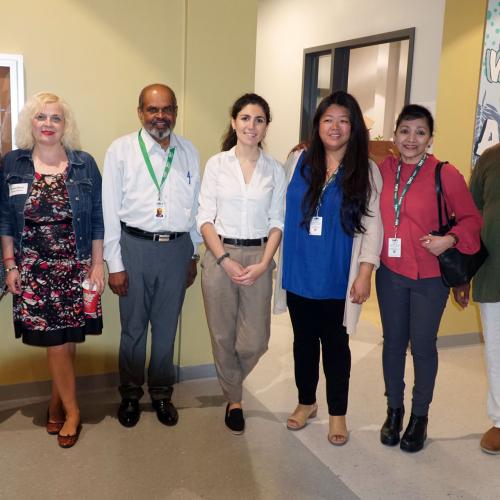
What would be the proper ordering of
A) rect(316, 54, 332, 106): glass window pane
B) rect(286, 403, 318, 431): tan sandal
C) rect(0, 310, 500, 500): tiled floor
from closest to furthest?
rect(0, 310, 500, 500): tiled floor
rect(286, 403, 318, 431): tan sandal
rect(316, 54, 332, 106): glass window pane

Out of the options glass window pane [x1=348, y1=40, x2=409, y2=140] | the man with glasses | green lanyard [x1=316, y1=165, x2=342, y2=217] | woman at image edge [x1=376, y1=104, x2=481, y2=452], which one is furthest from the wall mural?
glass window pane [x1=348, y1=40, x2=409, y2=140]

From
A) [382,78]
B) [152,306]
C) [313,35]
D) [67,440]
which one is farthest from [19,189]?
[382,78]

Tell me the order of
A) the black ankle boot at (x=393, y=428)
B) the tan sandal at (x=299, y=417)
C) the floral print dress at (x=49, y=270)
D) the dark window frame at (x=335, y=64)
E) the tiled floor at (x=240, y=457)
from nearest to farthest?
the tiled floor at (x=240, y=457), the floral print dress at (x=49, y=270), the black ankle boot at (x=393, y=428), the tan sandal at (x=299, y=417), the dark window frame at (x=335, y=64)

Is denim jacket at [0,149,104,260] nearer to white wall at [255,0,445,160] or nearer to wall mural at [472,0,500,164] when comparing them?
wall mural at [472,0,500,164]

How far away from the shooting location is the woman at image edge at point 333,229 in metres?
2.51

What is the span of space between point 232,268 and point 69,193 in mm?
797

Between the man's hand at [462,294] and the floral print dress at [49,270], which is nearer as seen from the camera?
the floral print dress at [49,270]

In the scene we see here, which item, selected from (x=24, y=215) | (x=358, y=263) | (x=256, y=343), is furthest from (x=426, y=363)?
(x=24, y=215)

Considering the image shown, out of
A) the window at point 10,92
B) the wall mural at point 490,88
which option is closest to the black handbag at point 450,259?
the wall mural at point 490,88

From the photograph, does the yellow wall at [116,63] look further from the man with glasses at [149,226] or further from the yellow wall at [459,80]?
the yellow wall at [459,80]

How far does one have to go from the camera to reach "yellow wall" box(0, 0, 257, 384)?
2.89 m

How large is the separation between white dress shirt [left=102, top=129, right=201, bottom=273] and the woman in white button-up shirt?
0.15m

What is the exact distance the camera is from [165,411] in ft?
9.55

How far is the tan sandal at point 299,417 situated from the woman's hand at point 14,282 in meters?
1.49
